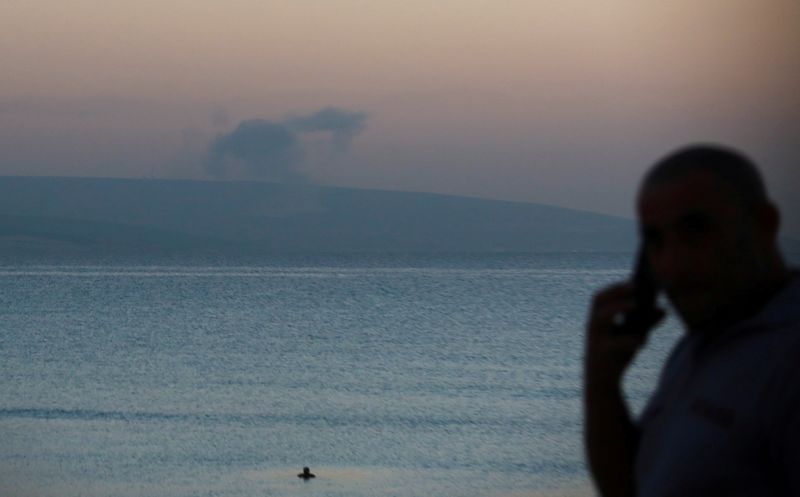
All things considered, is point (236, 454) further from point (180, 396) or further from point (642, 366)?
point (642, 366)

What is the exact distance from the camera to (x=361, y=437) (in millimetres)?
14859

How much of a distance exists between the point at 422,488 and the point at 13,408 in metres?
8.50

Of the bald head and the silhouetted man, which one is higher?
the bald head

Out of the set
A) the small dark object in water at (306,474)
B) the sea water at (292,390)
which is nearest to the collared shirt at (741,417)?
the sea water at (292,390)

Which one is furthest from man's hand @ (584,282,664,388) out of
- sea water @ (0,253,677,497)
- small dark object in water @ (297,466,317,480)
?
small dark object in water @ (297,466,317,480)

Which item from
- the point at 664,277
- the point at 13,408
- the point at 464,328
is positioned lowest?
the point at 664,277

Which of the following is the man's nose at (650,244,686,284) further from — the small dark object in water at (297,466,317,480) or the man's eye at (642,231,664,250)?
the small dark object in water at (297,466,317,480)

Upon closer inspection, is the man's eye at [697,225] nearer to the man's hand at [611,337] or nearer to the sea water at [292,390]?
the man's hand at [611,337]

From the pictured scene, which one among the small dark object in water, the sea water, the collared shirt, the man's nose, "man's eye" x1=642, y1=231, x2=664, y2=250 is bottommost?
the collared shirt

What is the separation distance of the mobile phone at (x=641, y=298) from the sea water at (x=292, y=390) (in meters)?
9.75

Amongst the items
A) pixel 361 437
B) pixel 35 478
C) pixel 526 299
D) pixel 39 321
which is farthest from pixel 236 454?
pixel 526 299

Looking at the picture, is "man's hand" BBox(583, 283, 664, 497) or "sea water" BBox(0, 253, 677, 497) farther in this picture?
"sea water" BBox(0, 253, 677, 497)

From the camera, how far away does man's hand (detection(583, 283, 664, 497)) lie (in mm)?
795

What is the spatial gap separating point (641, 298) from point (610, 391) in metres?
0.07
